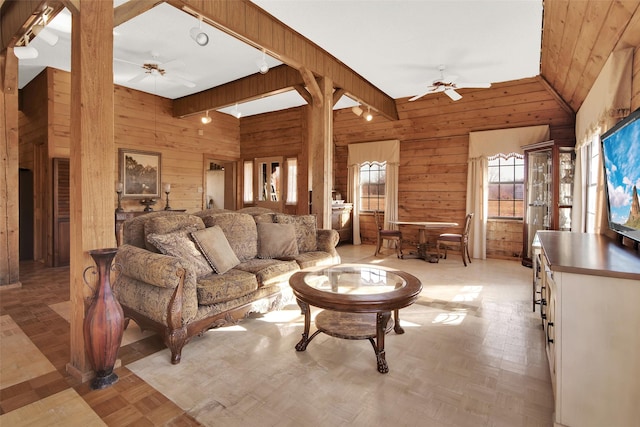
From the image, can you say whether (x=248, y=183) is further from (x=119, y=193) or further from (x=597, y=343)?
(x=597, y=343)

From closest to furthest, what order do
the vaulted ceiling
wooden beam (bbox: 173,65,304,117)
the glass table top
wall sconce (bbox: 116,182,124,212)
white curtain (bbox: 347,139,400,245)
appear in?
the glass table top
the vaulted ceiling
wooden beam (bbox: 173,65,304,117)
wall sconce (bbox: 116,182,124,212)
white curtain (bbox: 347,139,400,245)

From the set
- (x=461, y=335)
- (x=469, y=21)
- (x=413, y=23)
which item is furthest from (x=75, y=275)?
(x=469, y=21)

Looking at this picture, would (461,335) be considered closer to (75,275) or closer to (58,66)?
(75,275)

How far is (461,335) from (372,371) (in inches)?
38.7

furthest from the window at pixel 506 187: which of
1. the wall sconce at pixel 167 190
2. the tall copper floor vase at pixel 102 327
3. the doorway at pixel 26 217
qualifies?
the doorway at pixel 26 217

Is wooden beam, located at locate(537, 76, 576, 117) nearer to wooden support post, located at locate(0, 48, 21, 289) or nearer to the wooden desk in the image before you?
the wooden desk

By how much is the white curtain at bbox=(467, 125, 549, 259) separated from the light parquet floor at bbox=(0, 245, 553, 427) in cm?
315

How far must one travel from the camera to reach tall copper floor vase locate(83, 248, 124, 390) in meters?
1.98

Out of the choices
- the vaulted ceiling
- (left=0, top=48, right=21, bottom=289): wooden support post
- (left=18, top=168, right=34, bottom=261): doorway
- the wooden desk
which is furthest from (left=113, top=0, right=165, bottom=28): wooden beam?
the wooden desk

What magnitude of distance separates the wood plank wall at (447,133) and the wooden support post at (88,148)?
18.0 ft

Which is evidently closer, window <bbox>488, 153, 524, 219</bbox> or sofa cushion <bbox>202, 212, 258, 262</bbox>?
sofa cushion <bbox>202, 212, 258, 262</bbox>

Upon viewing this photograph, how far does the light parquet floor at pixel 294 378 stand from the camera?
68.6 inches

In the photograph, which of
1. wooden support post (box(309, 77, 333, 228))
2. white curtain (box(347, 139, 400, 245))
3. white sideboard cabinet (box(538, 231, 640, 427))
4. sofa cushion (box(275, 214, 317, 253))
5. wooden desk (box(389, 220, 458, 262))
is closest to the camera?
white sideboard cabinet (box(538, 231, 640, 427))

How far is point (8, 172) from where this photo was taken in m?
4.11
